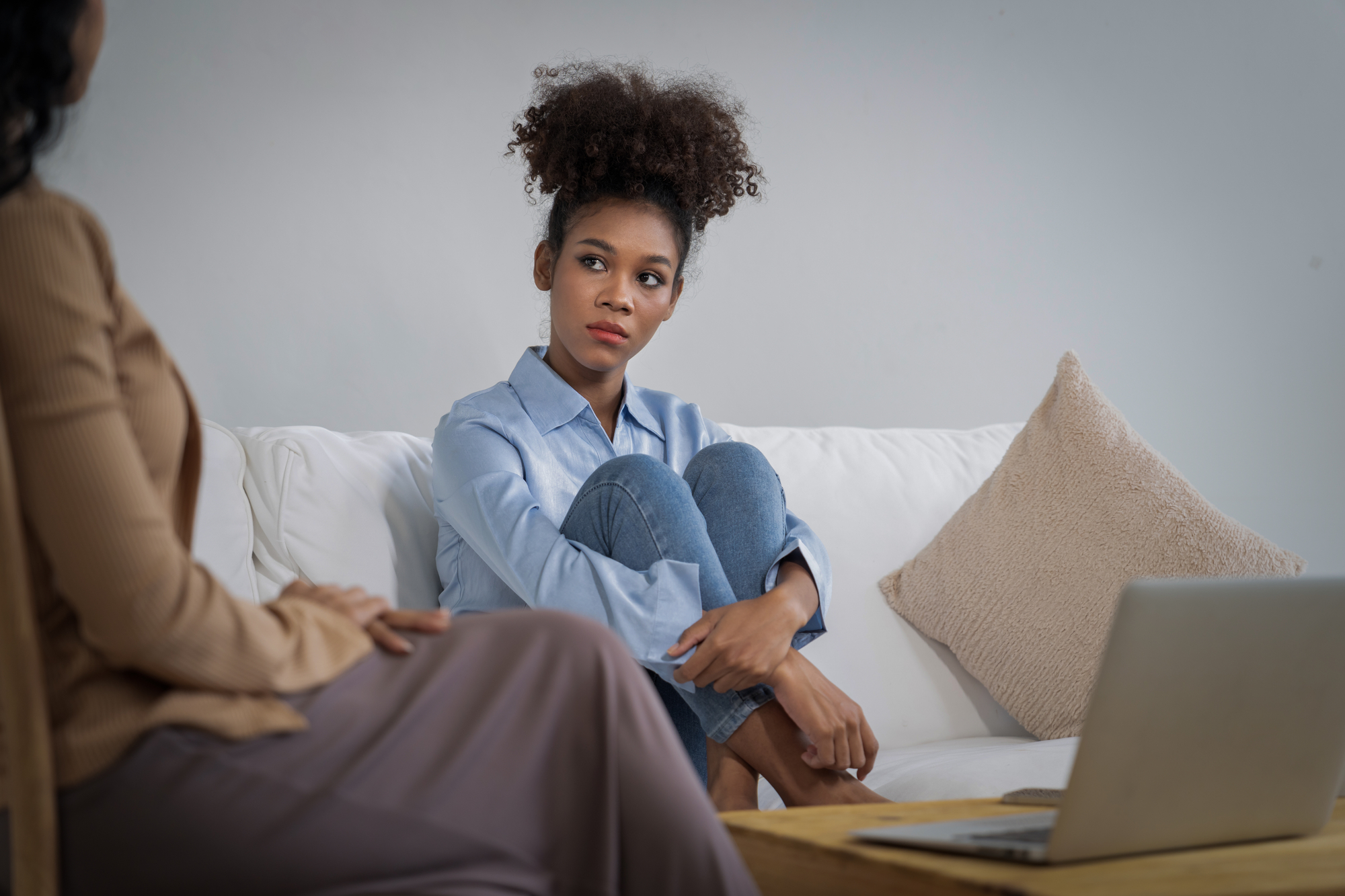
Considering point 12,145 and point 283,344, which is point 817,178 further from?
point 12,145

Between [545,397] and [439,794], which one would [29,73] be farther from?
[545,397]

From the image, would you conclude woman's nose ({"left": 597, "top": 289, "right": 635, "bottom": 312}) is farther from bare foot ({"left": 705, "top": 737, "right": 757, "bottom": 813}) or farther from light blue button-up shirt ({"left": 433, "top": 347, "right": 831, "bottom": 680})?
bare foot ({"left": 705, "top": 737, "right": 757, "bottom": 813})

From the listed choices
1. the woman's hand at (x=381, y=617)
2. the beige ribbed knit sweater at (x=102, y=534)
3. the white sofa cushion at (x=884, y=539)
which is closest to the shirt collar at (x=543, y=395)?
the white sofa cushion at (x=884, y=539)

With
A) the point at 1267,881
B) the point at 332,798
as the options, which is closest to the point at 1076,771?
the point at 1267,881

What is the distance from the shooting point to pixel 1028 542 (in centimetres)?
154

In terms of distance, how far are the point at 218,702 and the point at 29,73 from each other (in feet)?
1.23

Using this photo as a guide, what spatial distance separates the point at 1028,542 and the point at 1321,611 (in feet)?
3.02

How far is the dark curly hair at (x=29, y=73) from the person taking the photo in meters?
0.54

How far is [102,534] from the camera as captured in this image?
0.51 m

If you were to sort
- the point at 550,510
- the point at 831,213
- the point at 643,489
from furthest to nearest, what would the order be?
the point at 831,213 < the point at 550,510 < the point at 643,489

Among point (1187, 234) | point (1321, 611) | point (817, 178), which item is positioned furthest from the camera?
point (1187, 234)

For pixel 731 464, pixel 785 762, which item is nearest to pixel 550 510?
pixel 731 464

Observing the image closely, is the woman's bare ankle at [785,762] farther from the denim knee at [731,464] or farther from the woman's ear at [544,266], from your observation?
the woman's ear at [544,266]

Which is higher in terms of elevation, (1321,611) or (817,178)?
(817,178)
